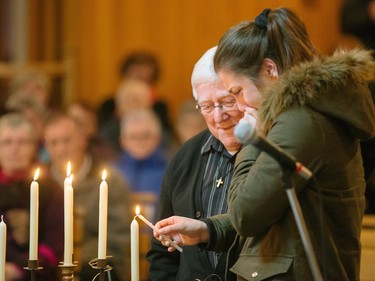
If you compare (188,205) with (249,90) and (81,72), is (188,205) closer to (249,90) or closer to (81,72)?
(249,90)

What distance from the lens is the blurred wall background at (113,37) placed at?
8219 millimetres

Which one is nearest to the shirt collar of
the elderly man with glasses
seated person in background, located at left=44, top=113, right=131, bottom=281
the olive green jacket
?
the elderly man with glasses

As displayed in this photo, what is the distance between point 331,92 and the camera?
2684mm

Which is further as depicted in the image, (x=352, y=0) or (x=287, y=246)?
(x=352, y=0)

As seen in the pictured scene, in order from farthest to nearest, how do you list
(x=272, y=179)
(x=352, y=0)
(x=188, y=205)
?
(x=352, y=0)
(x=188, y=205)
(x=272, y=179)

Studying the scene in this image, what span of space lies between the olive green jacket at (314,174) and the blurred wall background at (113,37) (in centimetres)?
511

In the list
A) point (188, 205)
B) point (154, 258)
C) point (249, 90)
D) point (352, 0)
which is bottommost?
point (154, 258)

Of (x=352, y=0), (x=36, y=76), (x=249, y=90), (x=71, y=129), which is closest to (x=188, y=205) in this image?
(x=249, y=90)

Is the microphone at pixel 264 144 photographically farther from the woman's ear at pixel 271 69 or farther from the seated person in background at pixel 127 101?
the seated person in background at pixel 127 101

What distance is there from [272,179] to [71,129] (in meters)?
3.61

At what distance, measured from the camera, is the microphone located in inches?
88.7

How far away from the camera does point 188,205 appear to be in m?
3.40

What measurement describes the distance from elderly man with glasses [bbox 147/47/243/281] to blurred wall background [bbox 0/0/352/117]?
4.39 metres

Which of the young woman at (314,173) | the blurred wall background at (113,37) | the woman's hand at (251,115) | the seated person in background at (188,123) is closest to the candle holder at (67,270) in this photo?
the young woman at (314,173)
